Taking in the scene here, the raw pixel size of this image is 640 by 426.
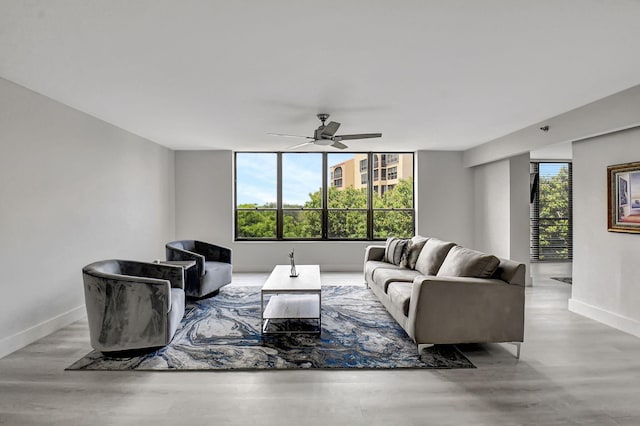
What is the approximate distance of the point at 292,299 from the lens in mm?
4965

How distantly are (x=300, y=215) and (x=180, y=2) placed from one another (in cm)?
588

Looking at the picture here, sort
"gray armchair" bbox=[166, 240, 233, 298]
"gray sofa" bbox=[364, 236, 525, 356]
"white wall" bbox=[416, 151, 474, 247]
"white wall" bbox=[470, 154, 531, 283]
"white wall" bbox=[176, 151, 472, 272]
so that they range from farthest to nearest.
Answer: "white wall" bbox=[416, 151, 474, 247] → "white wall" bbox=[176, 151, 472, 272] → "white wall" bbox=[470, 154, 531, 283] → "gray armchair" bbox=[166, 240, 233, 298] → "gray sofa" bbox=[364, 236, 525, 356]

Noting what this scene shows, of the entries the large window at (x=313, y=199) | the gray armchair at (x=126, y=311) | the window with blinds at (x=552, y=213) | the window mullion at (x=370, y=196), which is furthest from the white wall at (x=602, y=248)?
the gray armchair at (x=126, y=311)

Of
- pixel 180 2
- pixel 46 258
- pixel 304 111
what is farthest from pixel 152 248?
pixel 180 2

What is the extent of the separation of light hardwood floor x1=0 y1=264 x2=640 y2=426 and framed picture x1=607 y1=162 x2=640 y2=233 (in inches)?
54.6

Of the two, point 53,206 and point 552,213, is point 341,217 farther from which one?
point 53,206

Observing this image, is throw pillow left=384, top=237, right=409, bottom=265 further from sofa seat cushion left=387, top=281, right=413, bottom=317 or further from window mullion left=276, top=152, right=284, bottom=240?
window mullion left=276, top=152, right=284, bottom=240

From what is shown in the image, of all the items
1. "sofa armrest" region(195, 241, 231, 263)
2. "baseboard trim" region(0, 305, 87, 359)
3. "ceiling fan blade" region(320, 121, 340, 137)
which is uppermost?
"ceiling fan blade" region(320, 121, 340, 137)

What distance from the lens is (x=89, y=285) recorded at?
10.6ft

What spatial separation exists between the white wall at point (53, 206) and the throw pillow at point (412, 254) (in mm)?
4129

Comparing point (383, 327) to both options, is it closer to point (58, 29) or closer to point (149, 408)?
point (149, 408)

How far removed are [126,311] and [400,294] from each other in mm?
2568

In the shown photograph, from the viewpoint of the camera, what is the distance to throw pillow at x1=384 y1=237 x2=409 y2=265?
17.8 feet

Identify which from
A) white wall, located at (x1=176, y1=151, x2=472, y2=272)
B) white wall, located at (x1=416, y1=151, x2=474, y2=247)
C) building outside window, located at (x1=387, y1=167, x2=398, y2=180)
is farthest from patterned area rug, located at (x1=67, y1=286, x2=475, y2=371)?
building outside window, located at (x1=387, y1=167, x2=398, y2=180)
